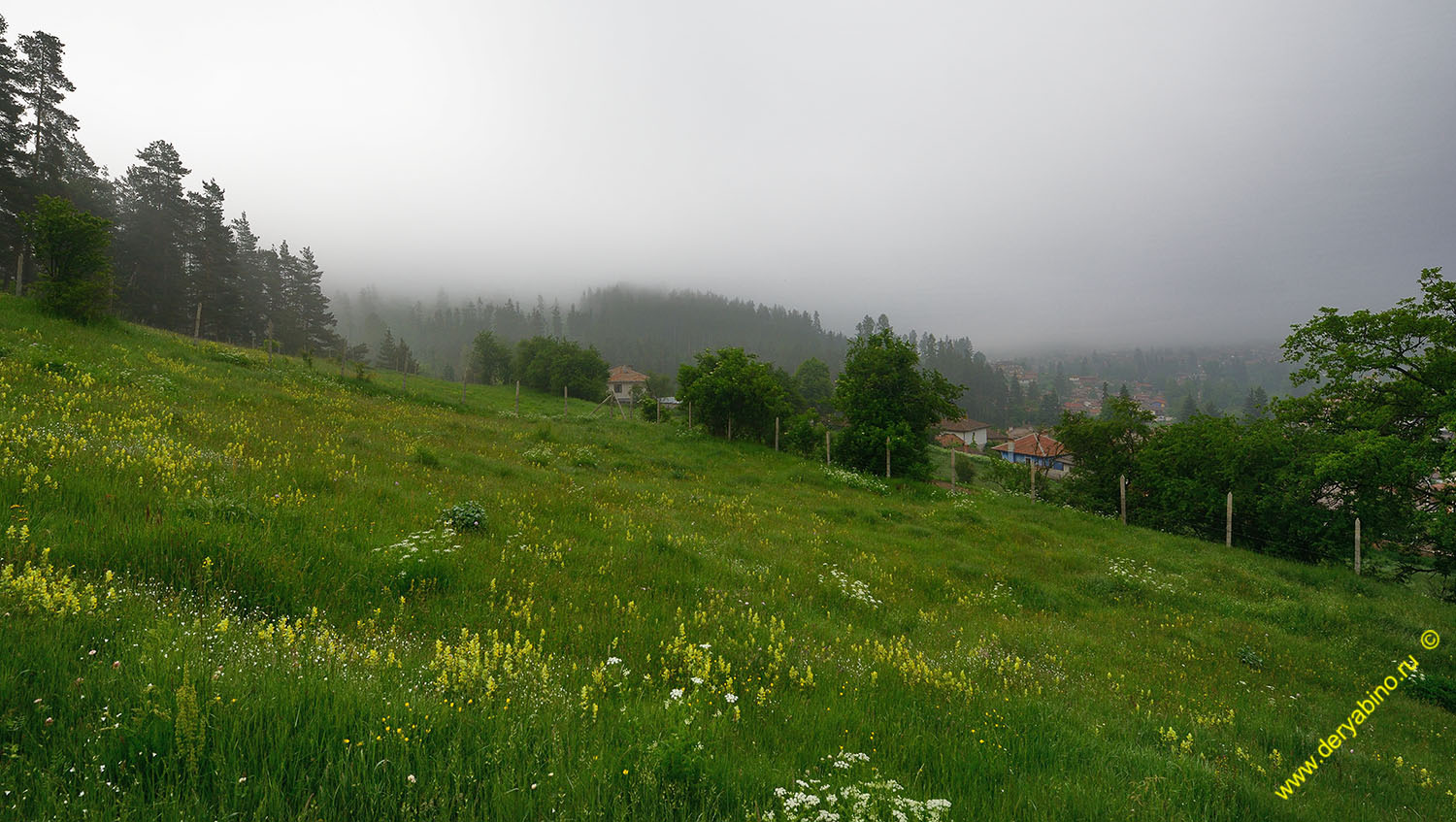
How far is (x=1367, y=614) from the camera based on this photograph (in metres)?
11.7

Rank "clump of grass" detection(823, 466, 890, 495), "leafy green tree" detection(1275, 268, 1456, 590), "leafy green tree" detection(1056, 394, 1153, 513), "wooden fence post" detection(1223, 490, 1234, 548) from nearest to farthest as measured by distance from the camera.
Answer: "leafy green tree" detection(1275, 268, 1456, 590) < "wooden fence post" detection(1223, 490, 1234, 548) < "clump of grass" detection(823, 466, 890, 495) < "leafy green tree" detection(1056, 394, 1153, 513)

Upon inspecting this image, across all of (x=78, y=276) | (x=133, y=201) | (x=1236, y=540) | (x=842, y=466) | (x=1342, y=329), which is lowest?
(x=1236, y=540)

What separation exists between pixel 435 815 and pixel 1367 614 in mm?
18749

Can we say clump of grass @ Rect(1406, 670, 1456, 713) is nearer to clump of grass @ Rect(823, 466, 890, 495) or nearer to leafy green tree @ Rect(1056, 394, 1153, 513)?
clump of grass @ Rect(823, 466, 890, 495)

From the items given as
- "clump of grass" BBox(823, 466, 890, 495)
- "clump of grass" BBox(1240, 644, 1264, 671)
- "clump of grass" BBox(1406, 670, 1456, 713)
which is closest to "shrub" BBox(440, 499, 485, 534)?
"clump of grass" BBox(1240, 644, 1264, 671)

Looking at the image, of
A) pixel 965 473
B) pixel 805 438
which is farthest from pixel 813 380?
pixel 805 438

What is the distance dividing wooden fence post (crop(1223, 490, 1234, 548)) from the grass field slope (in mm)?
5909

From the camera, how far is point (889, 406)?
27578 millimetres

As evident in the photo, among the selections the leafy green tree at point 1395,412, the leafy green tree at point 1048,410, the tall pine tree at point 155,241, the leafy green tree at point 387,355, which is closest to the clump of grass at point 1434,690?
the leafy green tree at point 1395,412

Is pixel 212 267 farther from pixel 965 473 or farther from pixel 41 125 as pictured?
pixel 965 473

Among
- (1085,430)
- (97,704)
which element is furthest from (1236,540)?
(97,704)

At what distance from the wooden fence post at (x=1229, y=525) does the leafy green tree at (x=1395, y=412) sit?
2768mm

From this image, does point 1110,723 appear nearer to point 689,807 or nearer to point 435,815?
point 689,807

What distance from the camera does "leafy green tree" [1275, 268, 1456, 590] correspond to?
475 inches
